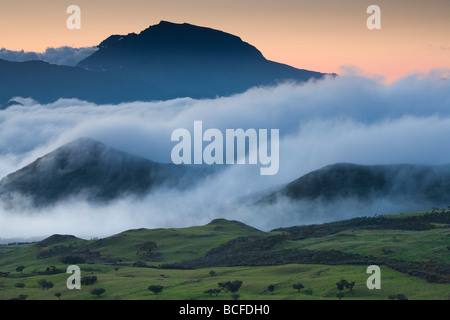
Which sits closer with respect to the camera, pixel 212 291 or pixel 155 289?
pixel 212 291

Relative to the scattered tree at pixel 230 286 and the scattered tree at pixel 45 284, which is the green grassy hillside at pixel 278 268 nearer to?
the scattered tree at pixel 45 284

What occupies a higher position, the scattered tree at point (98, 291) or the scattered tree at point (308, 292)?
the scattered tree at point (308, 292)

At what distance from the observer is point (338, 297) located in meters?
108

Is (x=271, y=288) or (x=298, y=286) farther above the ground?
(x=298, y=286)

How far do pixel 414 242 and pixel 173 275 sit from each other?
56.4 m

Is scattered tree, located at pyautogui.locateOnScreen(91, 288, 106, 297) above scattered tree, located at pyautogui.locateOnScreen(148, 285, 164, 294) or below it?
below

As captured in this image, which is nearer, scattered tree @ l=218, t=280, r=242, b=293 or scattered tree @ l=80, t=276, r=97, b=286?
scattered tree @ l=218, t=280, r=242, b=293

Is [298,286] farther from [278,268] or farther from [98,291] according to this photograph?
[98,291]

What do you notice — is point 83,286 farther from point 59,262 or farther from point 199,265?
point 59,262

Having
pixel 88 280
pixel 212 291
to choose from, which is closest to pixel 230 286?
pixel 212 291

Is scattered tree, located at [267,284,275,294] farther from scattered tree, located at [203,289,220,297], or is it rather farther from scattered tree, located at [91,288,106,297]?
scattered tree, located at [91,288,106,297]

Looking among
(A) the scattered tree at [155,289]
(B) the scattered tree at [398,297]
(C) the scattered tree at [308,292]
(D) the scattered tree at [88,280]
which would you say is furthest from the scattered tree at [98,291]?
(B) the scattered tree at [398,297]

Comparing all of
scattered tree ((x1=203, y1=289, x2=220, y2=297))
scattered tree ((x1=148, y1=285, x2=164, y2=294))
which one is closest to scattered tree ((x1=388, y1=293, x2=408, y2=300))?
scattered tree ((x1=203, y1=289, x2=220, y2=297))

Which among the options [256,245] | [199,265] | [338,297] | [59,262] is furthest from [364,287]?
[59,262]
